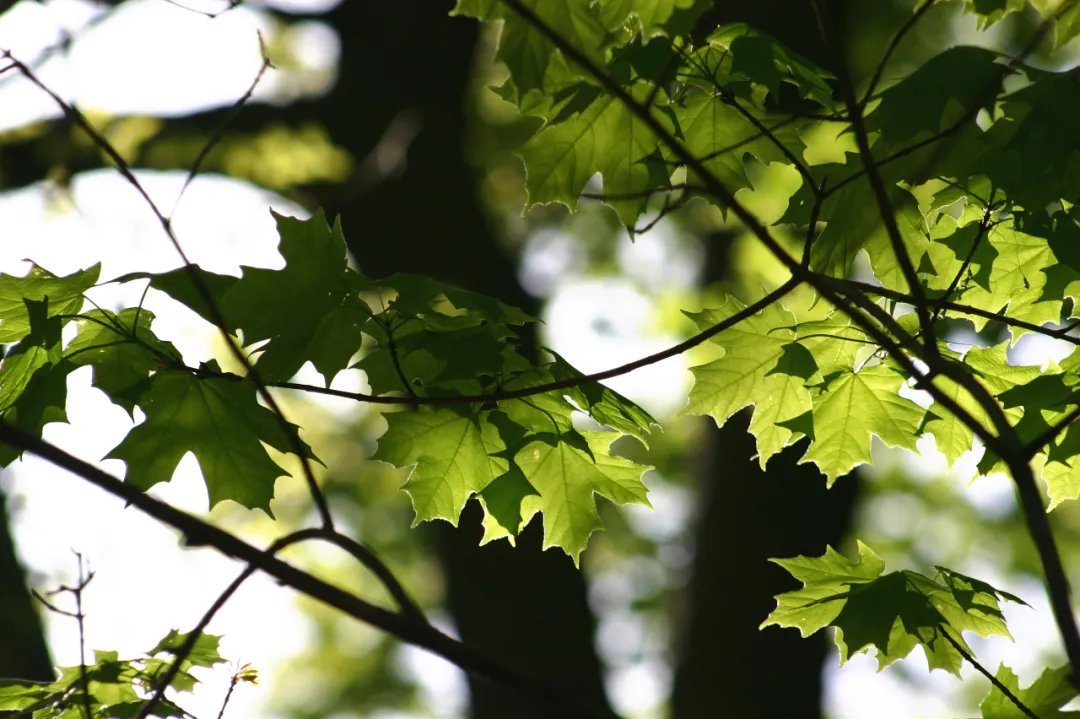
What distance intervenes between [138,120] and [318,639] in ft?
24.7

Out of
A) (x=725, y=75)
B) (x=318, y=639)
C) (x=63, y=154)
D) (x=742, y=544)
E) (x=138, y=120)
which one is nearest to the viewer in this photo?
(x=725, y=75)

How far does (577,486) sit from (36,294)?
3.27 feet

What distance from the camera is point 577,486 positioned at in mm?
1835

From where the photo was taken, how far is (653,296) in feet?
31.0

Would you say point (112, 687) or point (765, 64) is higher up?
point (765, 64)

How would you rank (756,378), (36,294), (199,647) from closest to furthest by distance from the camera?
(36,294) → (199,647) → (756,378)

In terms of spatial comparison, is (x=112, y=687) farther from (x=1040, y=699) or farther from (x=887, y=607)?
(x=1040, y=699)

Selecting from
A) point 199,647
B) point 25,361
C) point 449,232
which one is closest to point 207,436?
point 25,361

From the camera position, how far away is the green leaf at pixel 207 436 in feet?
5.29

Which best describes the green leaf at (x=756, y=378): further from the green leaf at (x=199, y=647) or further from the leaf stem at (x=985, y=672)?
the green leaf at (x=199, y=647)

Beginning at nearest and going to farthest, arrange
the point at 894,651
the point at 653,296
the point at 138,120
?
the point at 894,651
the point at 138,120
the point at 653,296

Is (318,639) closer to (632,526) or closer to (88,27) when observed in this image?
(632,526)

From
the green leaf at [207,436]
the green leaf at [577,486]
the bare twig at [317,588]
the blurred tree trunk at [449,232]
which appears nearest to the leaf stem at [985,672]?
the green leaf at [577,486]

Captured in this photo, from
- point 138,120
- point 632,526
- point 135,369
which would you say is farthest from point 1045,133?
point 632,526
